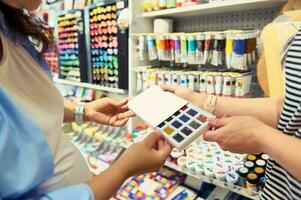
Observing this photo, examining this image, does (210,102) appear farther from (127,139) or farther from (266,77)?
(127,139)

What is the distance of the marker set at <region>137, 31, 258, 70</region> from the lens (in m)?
1.18

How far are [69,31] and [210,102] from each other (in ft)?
4.96

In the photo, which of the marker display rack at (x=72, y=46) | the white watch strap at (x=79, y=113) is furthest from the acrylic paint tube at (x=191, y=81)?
the marker display rack at (x=72, y=46)

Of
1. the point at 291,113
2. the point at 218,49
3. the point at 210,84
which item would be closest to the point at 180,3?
the point at 218,49

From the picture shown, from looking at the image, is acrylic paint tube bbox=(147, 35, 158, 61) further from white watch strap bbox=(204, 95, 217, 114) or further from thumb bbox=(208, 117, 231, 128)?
thumb bbox=(208, 117, 231, 128)

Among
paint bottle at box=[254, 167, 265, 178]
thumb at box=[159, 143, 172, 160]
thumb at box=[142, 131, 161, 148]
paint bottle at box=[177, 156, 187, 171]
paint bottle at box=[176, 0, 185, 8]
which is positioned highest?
paint bottle at box=[176, 0, 185, 8]

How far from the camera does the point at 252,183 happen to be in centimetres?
109

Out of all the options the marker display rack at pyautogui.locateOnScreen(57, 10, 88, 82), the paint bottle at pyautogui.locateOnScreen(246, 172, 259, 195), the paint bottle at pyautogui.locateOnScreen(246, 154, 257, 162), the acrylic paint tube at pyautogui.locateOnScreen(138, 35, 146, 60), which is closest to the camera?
the paint bottle at pyautogui.locateOnScreen(246, 172, 259, 195)

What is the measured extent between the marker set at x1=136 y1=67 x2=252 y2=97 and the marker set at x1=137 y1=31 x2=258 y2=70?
49mm

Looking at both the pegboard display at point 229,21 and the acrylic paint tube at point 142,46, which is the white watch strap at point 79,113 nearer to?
the acrylic paint tube at point 142,46

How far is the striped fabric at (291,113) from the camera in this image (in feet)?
2.02

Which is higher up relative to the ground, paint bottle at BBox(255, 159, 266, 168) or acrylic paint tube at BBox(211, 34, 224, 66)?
acrylic paint tube at BBox(211, 34, 224, 66)

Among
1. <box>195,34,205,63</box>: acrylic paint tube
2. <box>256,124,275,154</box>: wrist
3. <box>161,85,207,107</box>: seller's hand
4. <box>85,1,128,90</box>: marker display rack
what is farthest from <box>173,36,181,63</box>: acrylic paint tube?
<box>256,124,275,154</box>: wrist

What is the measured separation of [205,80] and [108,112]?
0.52 m
